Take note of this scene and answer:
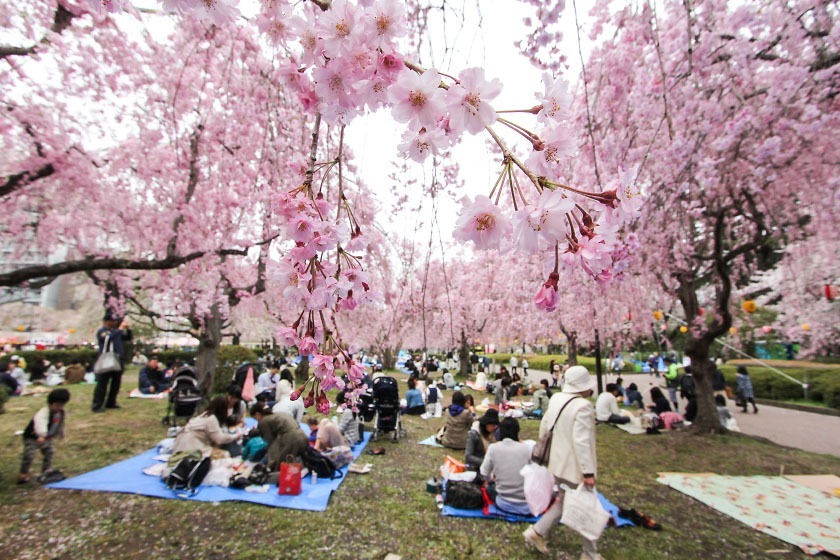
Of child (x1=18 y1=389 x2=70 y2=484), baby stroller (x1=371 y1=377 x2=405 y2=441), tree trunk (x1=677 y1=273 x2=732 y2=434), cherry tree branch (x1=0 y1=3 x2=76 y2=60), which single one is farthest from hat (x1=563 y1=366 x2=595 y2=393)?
cherry tree branch (x1=0 y1=3 x2=76 y2=60)

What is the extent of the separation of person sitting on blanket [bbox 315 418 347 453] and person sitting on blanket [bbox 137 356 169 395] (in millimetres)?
7968

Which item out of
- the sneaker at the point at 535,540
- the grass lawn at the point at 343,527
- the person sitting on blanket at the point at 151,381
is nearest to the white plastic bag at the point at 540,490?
the sneaker at the point at 535,540

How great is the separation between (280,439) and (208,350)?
201 inches

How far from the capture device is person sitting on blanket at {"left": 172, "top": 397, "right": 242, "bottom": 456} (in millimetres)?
4883

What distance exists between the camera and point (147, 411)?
28.6ft

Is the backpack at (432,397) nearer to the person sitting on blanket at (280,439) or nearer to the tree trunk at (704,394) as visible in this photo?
the person sitting on blanket at (280,439)

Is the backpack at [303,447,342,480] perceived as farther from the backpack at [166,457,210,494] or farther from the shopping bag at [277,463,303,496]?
the backpack at [166,457,210,494]

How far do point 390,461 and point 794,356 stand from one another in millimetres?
22946

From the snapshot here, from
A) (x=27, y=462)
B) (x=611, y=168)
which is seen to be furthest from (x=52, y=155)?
(x=611, y=168)

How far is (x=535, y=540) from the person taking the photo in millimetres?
3330

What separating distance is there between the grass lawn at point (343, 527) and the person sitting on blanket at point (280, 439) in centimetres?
72

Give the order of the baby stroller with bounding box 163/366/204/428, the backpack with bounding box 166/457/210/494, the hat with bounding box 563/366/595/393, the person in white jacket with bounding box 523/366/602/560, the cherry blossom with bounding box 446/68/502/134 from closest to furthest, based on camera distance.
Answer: the cherry blossom with bounding box 446/68/502/134 < the person in white jacket with bounding box 523/366/602/560 < the hat with bounding box 563/366/595/393 < the backpack with bounding box 166/457/210/494 < the baby stroller with bounding box 163/366/204/428

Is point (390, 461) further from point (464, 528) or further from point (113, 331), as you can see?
point (113, 331)

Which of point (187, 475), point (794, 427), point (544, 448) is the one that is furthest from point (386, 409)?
point (794, 427)
